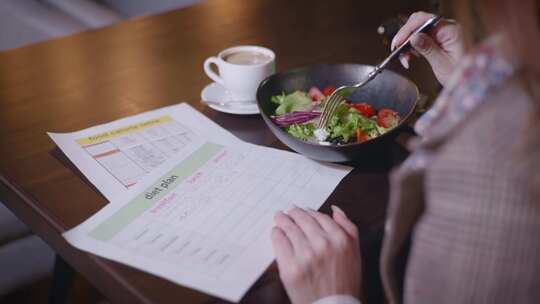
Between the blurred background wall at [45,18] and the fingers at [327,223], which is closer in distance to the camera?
the fingers at [327,223]

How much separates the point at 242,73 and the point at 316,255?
45 centimetres

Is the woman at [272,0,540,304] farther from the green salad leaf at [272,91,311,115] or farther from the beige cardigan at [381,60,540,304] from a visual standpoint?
the green salad leaf at [272,91,311,115]

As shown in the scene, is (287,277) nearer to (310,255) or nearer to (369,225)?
(310,255)

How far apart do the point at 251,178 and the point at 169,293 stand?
0.26 m

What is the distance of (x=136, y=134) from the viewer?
979 millimetres

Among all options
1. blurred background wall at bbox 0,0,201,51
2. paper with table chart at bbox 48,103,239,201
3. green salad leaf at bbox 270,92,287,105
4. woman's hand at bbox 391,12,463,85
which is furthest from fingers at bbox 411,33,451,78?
blurred background wall at bbox 0,0,201,51

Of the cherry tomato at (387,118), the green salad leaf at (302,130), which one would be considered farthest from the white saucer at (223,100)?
the cherry tomato at (387,118)

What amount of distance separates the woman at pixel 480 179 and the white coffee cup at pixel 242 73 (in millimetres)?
516

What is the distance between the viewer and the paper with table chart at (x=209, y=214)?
696mm

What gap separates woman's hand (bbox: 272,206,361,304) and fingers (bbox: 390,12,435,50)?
17.1 inches

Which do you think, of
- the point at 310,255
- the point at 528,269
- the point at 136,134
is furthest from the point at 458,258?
the point at 136,134

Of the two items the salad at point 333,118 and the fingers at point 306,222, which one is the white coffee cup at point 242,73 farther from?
the fingers at point 306,222

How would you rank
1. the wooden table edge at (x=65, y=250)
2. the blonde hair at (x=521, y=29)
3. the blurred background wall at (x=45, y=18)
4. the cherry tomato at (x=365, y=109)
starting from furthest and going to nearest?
the blurred background wall at (x=45, y=18) → the cherry tomato at (x=365, y=109) → the wooden table edge at (x=65, y=250) → the blonde hair at (x=521, y=29)

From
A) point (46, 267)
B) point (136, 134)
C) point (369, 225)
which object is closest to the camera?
point (369, 225)
